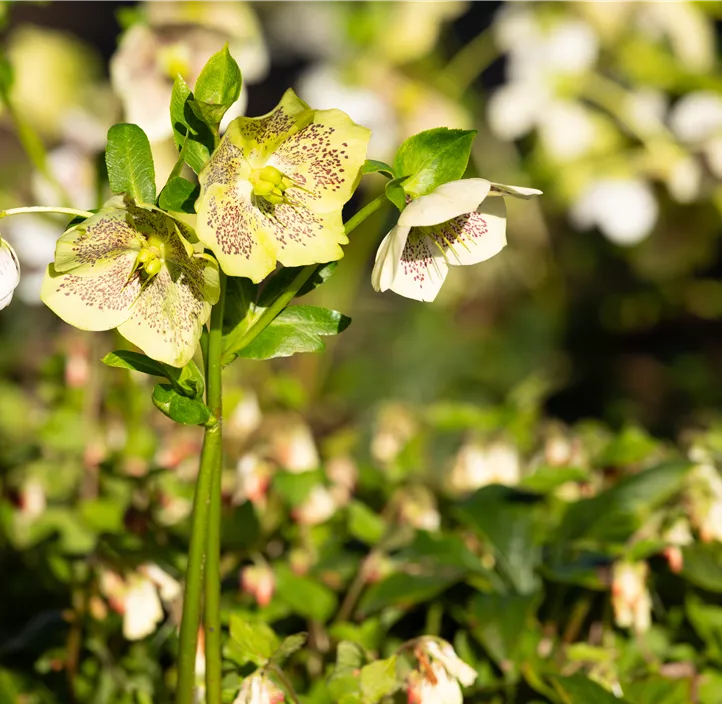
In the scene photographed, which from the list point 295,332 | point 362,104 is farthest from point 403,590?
point 362,104

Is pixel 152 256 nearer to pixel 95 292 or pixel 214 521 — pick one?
pixel 95 292


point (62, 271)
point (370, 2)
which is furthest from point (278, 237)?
point (370, 2)

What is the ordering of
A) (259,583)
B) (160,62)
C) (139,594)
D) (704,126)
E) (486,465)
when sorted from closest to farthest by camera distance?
(139,594), (259,583), (160,62), (486,465), (704,126)

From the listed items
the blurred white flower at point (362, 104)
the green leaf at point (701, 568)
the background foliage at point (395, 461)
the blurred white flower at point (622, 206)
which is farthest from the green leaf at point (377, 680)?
the blurred white flower at point (622, 206)

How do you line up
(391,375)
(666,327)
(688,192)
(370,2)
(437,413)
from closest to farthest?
(437,413)
(688,192)
(370,2)
(391,375)
(666,327)

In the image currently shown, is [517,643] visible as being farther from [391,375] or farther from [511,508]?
[391,375]

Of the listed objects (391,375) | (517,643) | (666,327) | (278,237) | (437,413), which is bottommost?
(666,327)
